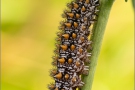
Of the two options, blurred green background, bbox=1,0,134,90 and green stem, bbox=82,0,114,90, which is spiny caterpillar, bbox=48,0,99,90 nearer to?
green stem, bbox=82,0,114,90

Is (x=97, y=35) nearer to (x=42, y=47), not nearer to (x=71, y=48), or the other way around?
(x=71, y=48)

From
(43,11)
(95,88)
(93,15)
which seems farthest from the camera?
(43,11)

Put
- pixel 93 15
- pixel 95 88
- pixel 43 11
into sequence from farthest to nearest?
pixel 43 11
pixel 95 88
pixel 93 15

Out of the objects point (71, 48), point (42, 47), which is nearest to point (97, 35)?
point (71, 48)

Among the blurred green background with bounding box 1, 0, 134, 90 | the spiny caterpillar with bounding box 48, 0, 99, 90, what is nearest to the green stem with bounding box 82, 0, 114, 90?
the spiny caterpillar with bounding box 48, 0, 99, 90

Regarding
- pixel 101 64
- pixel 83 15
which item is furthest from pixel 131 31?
pixel 83 15

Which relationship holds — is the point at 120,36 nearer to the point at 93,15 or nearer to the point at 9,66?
the point at 9,66

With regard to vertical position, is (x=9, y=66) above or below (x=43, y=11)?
below
